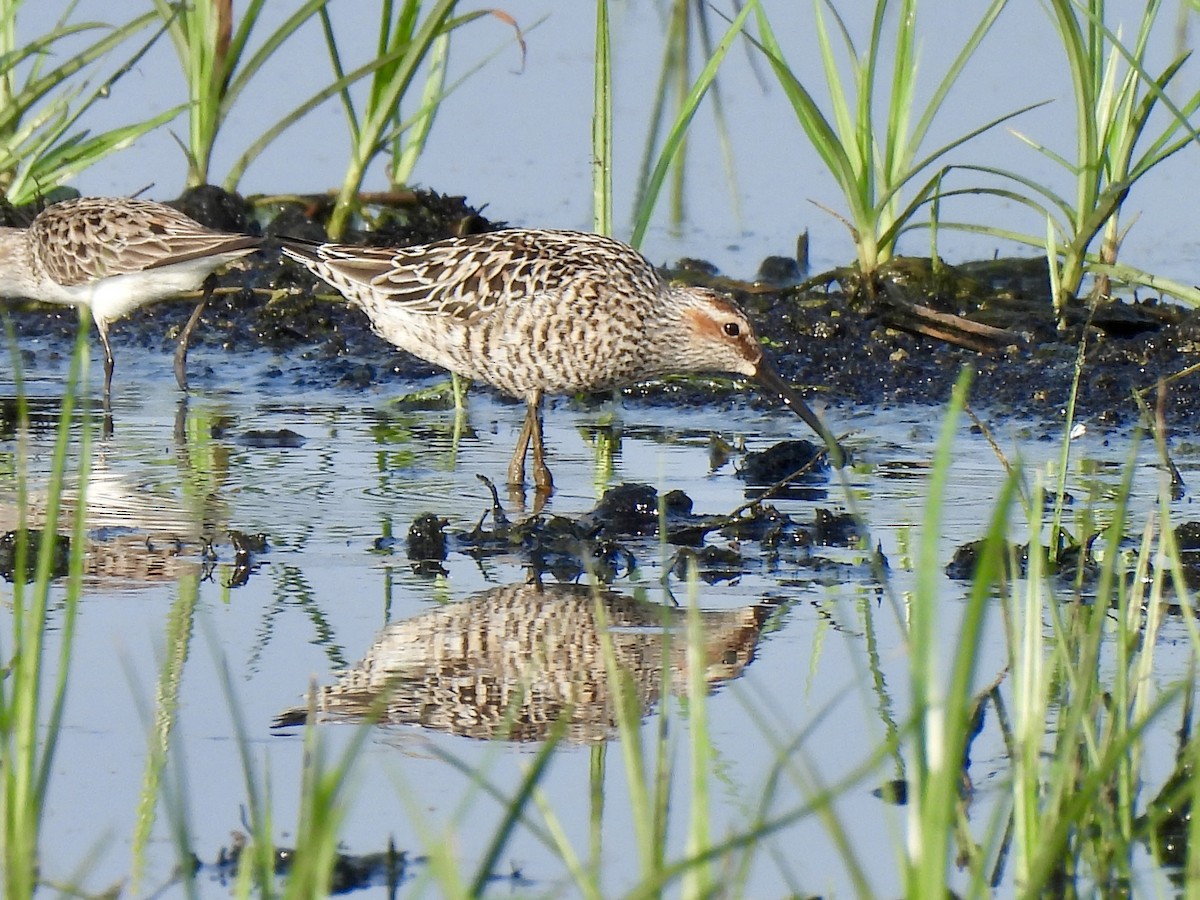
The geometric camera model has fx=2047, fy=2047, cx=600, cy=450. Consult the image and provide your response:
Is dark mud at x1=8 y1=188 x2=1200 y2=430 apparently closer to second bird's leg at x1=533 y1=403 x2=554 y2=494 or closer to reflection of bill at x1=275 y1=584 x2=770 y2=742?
second bird's leg at x1=533 y1=403 x2=554 y2=494

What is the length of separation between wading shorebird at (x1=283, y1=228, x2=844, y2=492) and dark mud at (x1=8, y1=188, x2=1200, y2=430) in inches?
35.6

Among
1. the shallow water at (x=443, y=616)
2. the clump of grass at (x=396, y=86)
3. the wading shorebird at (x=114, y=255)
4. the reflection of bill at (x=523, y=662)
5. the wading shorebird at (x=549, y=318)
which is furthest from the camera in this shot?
the clump of grass at (x=396, y=86)

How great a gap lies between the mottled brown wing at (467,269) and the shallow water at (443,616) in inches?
22.3

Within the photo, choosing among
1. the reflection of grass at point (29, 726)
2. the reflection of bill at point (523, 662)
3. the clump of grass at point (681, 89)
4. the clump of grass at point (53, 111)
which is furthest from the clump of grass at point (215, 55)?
the reflection of grass at point (29, 726)

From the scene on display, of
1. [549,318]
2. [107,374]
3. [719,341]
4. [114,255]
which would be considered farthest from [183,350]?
[719,341]

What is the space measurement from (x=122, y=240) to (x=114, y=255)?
0.40 ft

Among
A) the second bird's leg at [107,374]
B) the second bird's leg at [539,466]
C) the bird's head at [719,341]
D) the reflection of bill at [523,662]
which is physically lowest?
the reflection of bill at [523,662]

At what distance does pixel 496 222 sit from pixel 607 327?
3.27m

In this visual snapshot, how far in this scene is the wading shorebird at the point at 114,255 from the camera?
9.31 m

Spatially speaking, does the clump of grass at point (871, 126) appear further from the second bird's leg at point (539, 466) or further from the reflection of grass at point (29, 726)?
the reflection of grass at point (29, 726)

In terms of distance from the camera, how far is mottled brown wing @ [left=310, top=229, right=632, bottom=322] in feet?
25.3

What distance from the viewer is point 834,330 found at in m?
9.31

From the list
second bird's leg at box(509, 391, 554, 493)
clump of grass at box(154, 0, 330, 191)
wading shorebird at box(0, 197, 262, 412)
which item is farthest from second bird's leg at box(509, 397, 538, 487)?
clump of grass at box(154, 0, 330, 191)

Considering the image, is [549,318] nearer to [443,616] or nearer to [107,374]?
[107,374]
